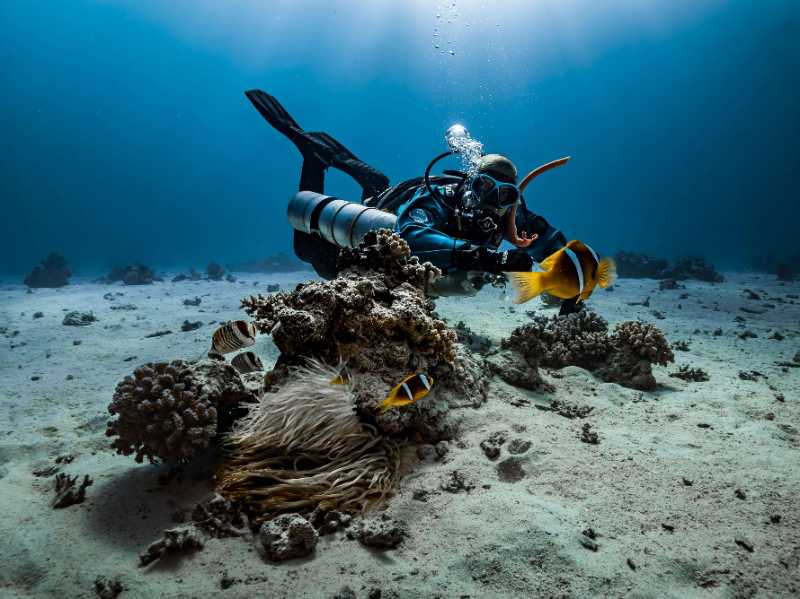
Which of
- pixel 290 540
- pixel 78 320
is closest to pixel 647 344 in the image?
pixel 290 540

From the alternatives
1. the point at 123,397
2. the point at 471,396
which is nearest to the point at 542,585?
the point at 471,396

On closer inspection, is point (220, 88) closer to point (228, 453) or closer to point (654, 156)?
point (654, 156)

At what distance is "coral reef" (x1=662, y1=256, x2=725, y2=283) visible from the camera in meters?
16.5

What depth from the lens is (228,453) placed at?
2910 mm

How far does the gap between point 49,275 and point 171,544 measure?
23.0m

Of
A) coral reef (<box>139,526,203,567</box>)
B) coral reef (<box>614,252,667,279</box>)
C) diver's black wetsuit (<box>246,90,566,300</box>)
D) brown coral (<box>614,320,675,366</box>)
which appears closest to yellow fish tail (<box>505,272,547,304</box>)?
diver's black wetsuit (<box>246,90,566,300</box>)

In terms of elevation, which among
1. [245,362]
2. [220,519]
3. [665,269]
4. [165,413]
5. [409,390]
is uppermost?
[665,269]

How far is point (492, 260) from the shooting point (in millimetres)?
3801

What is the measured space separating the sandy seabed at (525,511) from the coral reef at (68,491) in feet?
0.18

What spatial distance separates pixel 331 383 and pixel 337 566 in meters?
1.18

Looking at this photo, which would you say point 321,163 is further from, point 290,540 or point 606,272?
point 290,540

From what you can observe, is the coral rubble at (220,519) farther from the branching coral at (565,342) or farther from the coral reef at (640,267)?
the coral reef at (640,267)

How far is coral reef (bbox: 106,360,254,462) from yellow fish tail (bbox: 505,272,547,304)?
232 centimetres

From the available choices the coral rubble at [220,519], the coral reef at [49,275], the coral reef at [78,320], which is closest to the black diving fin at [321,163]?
the coral reef at [78,320]
